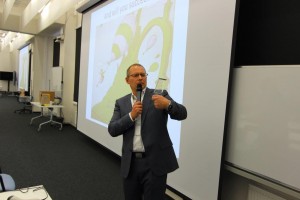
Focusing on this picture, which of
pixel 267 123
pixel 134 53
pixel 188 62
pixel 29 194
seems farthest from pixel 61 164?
pixel 267 123

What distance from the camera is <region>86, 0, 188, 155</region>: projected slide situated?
8.78ft

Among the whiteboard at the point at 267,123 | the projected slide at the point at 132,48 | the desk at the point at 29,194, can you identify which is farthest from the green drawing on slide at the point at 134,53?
the desk at the point at 29,194

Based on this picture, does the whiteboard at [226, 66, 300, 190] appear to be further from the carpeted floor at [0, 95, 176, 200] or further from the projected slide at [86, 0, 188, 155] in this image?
the carpeted floor at [0, 95, 176, 200]

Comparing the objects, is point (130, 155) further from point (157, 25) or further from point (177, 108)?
point (157, 25)

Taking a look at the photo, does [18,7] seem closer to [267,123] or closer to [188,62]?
[188,62]

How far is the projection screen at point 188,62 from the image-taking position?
2.18 m

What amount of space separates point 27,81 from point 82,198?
10.4 meters

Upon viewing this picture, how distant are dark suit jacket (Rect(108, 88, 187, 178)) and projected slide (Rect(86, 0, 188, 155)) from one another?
0.94m

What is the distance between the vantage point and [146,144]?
5.39 feet

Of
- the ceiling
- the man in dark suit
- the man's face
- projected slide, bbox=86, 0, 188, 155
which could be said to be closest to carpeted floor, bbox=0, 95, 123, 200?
projected slide, bbox=86, 0, 188, 155

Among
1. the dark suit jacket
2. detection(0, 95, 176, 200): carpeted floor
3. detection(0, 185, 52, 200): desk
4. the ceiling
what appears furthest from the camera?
the ceiling

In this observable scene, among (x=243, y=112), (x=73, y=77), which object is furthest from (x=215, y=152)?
(x=73, y=77)

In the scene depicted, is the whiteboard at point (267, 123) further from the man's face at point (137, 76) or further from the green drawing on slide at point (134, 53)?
the green drawing on slide at point (134, 53)

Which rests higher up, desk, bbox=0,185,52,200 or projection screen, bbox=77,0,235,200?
projection screen, bbox=77,0,235,200
